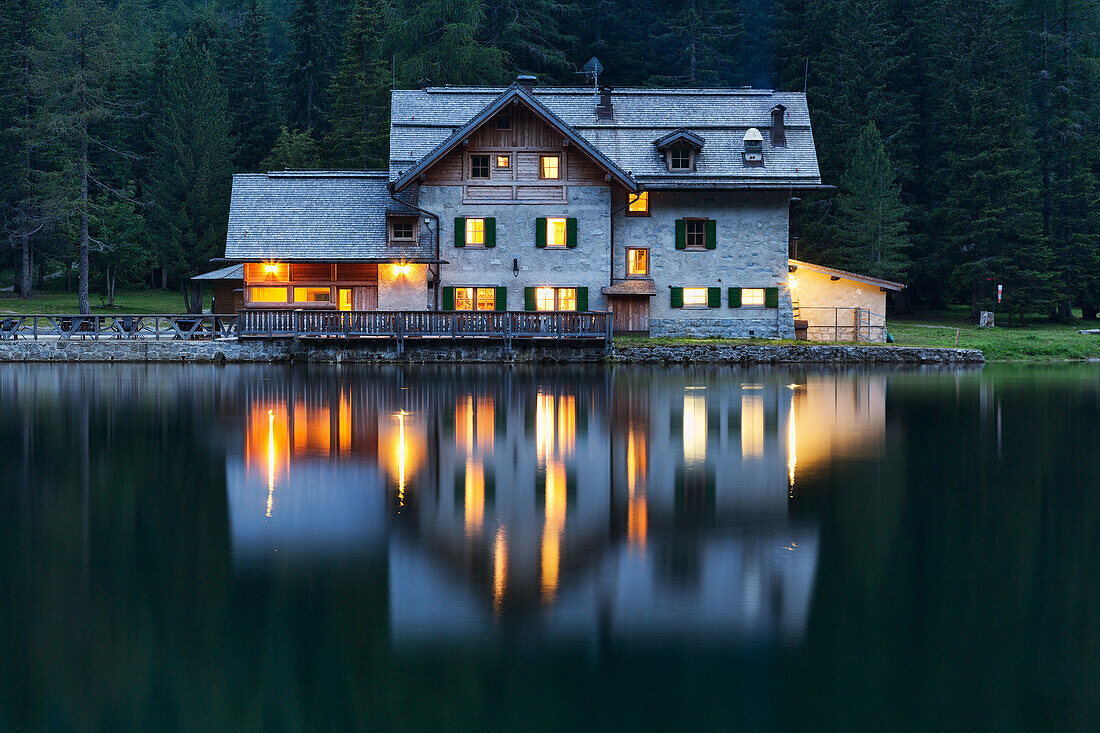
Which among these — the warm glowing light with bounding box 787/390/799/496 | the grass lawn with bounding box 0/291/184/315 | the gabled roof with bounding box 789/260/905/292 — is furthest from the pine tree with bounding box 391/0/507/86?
the warm glowing light with bounding box 787/390/799/496

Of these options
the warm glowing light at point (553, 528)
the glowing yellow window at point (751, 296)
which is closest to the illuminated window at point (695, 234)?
the glowing yellow window at point (751, 296)

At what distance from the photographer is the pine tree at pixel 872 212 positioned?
57750 millimetres

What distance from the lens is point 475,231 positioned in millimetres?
45031

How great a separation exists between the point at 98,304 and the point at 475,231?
34.1 m

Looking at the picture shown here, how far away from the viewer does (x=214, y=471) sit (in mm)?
16141

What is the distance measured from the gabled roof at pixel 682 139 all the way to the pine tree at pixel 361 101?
21.6m

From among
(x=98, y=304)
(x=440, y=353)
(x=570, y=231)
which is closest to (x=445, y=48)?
(x=570, y=231)

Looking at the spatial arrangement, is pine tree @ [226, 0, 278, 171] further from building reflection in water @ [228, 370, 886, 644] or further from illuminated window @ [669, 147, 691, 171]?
building reflection in water @ [228, 370, 886, 644]

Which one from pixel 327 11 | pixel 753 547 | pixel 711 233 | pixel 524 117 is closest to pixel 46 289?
pixel 327 11

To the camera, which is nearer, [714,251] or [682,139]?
[682,139]

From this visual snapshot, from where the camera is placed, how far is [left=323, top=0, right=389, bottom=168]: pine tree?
6406 cm

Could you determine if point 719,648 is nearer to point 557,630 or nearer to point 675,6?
point 557,630

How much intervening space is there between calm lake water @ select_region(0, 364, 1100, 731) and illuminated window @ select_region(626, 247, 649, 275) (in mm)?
25141

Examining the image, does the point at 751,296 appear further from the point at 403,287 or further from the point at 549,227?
the point at 403,287
